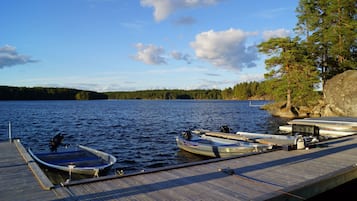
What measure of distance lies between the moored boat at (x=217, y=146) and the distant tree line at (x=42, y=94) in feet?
485

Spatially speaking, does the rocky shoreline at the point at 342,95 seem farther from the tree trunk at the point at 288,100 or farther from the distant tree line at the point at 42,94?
the distant tree line at the point at 42,94

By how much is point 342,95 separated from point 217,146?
23.4 metres

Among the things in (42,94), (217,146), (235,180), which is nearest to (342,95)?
(217,146)

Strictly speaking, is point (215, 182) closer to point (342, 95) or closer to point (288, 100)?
point (342, 95)

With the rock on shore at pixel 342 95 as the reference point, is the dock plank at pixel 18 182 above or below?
below

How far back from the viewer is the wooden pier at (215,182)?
514cm

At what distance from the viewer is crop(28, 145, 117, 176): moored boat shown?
9.99m

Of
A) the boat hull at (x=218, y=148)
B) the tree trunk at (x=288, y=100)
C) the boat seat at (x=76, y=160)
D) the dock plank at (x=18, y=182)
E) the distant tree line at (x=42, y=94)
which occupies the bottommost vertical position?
the boat seat at (x=76, y=160)

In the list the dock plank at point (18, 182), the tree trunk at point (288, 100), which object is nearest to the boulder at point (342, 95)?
the tree trunk at point (288, 100)

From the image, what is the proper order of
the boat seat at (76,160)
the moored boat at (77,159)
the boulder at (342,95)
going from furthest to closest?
the boulder at (342,95)
the boat seat at (76,160)
the moored boat at (77,159)

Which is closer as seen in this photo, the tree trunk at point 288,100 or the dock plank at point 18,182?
the dock plank at point 18,182

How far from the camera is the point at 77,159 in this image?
11922 mm

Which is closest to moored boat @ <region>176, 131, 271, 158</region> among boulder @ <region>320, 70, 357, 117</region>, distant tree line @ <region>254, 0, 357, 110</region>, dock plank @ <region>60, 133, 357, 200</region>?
dock plank @ <region>60, 133, 357, 200</region>

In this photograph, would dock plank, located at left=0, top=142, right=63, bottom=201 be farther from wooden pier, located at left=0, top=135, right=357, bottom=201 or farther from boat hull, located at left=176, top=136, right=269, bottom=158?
boat hull, located at left=176, top=136, right=269, bottom=158
